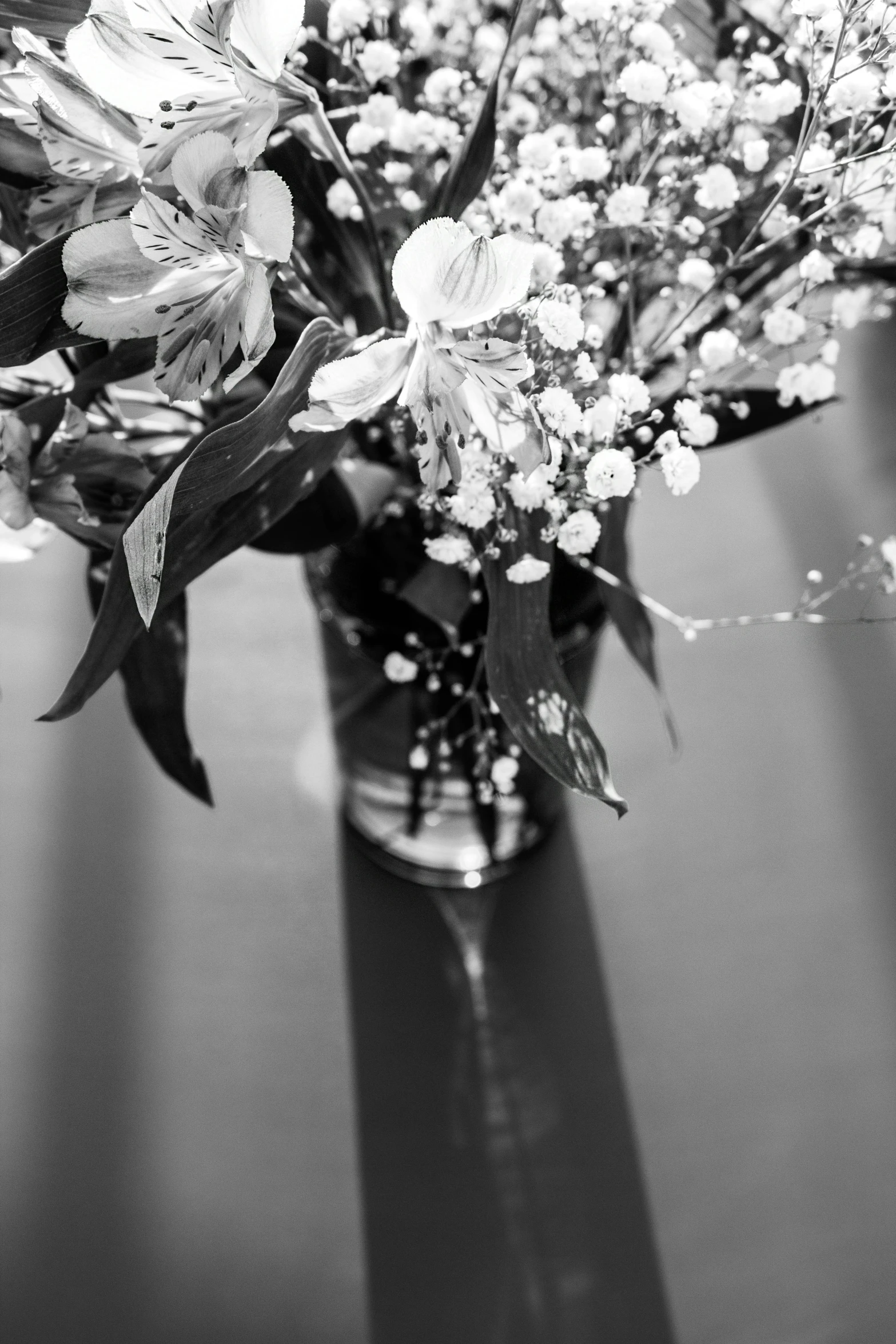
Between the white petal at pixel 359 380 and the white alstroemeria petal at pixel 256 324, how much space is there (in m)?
0.02

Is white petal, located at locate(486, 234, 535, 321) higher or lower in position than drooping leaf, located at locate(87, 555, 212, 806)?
higher

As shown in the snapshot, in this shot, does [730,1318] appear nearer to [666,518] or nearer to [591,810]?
[591,810]

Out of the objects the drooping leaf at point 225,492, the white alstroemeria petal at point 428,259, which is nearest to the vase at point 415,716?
the drooping leaf at point 225,492

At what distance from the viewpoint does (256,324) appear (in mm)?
335

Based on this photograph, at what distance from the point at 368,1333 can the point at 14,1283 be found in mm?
163

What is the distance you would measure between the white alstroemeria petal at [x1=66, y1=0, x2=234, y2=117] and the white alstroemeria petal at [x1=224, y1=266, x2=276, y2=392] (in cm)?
5

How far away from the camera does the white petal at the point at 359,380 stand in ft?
1.11

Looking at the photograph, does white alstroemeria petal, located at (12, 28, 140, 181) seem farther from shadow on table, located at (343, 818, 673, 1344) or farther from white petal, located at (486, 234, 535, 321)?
shadow on table, located at (343, 818, 673, 1344)

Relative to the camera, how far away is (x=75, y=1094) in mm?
667

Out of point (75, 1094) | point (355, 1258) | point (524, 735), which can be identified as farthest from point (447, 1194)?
point (524, 735)

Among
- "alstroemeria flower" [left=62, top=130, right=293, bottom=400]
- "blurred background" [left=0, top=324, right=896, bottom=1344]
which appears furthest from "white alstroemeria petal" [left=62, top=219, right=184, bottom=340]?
"blurred background" [left=0, top=324, right=896, bottom=1344]

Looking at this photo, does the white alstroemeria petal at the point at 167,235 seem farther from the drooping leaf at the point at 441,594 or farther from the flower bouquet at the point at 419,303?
the drooping leaf at the point at 441,594

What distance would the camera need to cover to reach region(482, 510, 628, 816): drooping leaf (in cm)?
44

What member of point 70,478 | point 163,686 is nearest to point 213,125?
point 70,478
